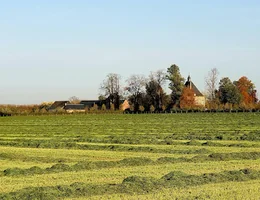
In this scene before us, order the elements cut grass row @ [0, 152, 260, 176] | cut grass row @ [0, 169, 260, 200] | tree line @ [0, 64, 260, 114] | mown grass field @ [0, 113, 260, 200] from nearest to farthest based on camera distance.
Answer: cut grass row @ [0, 169, 260, 200] → mown grass field @ [0, 113, 260, 200] → cut grass row @ [0, 152, 260, 176] → tree line @ [0, 64, 260, 114]

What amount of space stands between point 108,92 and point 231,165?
430 feet

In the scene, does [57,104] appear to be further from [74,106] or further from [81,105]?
[81,105]

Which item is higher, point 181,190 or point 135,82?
point 135,82

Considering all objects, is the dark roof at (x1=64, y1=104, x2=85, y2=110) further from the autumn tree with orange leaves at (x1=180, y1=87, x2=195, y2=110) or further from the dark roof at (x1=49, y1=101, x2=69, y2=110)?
the autumn tree with orange leaves at (x1=180, y1=87, x2=195, y2=110)

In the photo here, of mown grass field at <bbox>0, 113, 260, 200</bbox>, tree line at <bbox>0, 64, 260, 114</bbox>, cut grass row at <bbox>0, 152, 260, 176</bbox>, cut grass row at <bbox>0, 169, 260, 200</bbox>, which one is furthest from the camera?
tree line at <bbox>0, 64, 260, 114</bbox>

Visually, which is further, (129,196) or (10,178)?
(10,178)

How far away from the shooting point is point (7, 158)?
24.2 metres

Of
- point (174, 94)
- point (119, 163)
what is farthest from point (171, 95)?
point (119, 163)

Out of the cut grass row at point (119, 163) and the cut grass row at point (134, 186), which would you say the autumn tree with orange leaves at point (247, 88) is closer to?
the cut grass row at point (119, 163)

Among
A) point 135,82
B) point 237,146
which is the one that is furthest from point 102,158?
point 135,82

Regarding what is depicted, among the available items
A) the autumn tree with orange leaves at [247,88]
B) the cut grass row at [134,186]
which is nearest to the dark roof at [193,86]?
the autumn tree with orange leaves at [247,88]

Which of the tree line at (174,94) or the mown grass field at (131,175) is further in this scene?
the tree line at (174,94)

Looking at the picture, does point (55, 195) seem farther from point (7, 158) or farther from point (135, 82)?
point (135, 82)

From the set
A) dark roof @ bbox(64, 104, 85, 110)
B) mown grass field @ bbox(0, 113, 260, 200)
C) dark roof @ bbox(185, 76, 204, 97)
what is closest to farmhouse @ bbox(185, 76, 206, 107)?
dark roof @ bbox(185, 76, 204, 97)
